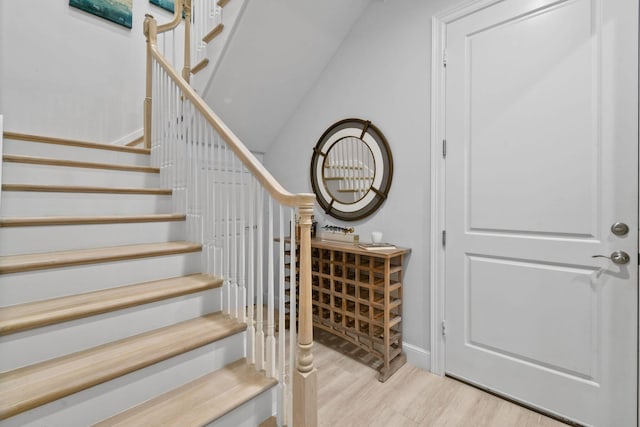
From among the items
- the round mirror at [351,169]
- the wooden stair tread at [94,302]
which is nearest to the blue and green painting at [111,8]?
the round mirror at [351,169]

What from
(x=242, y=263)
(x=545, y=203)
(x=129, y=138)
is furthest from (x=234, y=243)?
(x=129, y=138)

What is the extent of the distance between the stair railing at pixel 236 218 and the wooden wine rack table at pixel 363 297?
541 millimetres

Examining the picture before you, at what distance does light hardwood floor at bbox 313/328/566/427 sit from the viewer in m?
1.66

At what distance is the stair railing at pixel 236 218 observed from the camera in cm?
133

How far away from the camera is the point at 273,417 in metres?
1.45

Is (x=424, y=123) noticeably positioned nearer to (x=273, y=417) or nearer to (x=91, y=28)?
(x=273, y=417)

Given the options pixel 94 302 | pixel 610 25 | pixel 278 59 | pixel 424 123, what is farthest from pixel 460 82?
pixel 94 302

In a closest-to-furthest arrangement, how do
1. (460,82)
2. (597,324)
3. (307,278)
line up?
(307,278) < (597,324) < (460,82)

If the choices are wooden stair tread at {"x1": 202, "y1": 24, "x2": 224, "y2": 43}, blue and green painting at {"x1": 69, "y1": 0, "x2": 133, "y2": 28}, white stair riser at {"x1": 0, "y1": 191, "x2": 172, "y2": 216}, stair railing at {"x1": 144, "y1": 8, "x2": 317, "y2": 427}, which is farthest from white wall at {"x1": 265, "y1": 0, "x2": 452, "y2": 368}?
blue and green painting at {"x1": 69, "y1": 0, "x2": 133, "y2": 28}

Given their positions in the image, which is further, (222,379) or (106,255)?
(106,255)

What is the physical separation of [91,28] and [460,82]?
3453 mm

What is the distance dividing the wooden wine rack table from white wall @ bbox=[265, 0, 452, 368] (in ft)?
0.43

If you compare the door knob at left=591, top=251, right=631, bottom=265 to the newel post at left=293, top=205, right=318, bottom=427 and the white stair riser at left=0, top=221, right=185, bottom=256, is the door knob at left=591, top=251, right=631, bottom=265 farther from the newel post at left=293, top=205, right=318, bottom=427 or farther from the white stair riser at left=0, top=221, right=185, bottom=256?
the white stair riser at left=0, top=221, right=185, bottom=256

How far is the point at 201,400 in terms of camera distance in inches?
51.6
